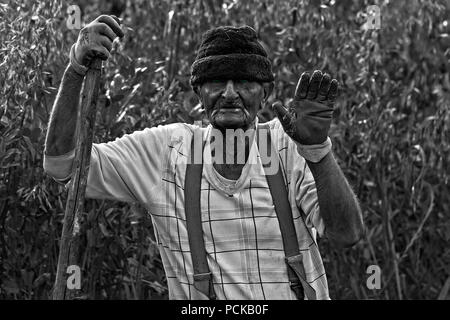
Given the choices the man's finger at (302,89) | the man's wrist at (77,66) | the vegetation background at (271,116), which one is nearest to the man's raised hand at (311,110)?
the man's finger at (302,89)

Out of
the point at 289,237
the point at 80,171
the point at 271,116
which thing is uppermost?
the point at 271,116

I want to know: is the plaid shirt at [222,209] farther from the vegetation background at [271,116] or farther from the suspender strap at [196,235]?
the vegetation background at [271,116]

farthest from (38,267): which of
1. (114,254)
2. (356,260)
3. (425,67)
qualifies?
(425,67)

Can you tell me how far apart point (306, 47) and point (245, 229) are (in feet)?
6.18

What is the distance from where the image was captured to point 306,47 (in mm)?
4637

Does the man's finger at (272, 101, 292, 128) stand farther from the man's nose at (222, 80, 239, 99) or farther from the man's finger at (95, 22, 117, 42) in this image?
the man's finger at (95, 22, 117, 42)

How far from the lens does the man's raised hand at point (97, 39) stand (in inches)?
107

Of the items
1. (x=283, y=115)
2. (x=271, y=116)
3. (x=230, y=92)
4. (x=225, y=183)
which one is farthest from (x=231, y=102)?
(x=271, y=116)

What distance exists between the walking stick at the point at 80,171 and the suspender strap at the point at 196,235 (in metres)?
0.32

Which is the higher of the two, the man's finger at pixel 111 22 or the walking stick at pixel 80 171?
the man's finger at pixel 111 22

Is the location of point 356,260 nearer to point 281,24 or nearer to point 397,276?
point 397,276

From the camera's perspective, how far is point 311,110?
263 cm

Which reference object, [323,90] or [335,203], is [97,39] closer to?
[323,90]

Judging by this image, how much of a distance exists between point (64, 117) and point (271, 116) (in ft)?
6.16
